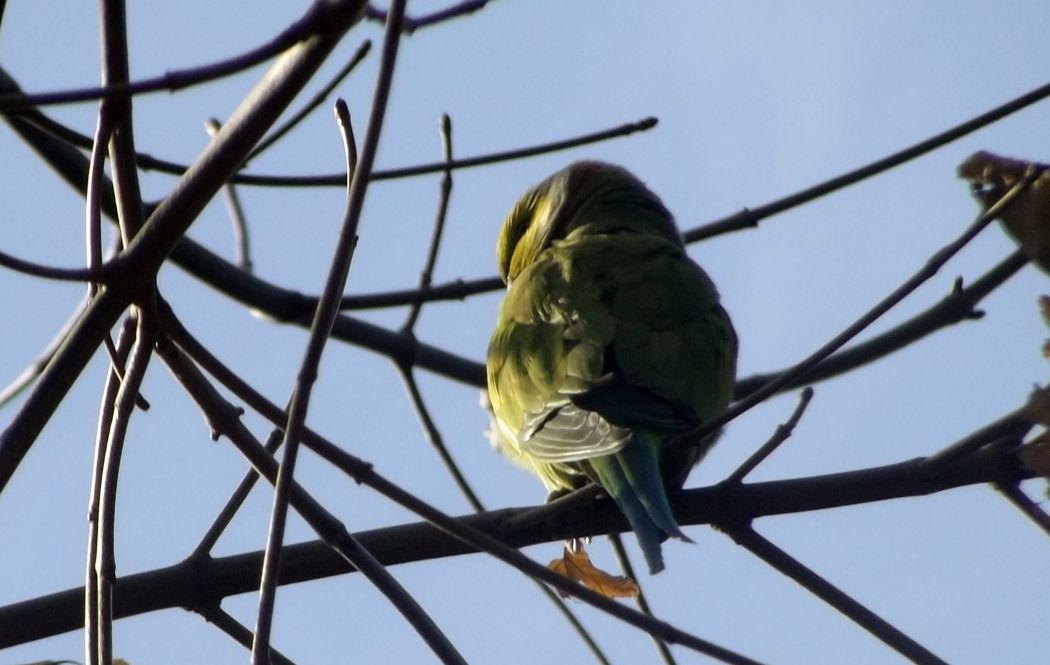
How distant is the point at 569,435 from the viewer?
13.3 ft

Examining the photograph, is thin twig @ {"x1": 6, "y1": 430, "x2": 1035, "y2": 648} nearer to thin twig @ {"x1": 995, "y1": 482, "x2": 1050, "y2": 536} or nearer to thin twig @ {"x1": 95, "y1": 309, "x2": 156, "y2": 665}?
thin twig @ {"x1": 995, "y1": 482, "x2": 1050, "y2": 536}

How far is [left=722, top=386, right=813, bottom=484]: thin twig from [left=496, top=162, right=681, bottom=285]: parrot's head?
282cm

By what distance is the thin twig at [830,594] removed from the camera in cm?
241

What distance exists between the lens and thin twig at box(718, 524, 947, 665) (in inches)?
95.0

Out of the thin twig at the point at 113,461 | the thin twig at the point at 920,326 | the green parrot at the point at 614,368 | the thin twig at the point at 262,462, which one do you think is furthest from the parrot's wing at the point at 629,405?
the thin twig at the point at 113,461

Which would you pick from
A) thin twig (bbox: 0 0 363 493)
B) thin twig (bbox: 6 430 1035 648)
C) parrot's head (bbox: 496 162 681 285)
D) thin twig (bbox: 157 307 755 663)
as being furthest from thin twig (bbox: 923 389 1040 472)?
parrot's head (bbox: 496 162 681 285)

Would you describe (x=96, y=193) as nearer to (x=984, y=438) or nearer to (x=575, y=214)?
(x=984, y=438)

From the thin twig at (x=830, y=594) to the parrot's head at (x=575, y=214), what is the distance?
9.19ft

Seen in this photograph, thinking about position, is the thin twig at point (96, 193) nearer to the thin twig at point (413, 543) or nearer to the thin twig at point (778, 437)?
the thin twig at point (413, 543)

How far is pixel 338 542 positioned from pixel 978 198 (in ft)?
4.94

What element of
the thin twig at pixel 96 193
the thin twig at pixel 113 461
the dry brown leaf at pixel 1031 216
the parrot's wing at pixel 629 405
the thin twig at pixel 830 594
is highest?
the parrot's wing at pixel 629 405

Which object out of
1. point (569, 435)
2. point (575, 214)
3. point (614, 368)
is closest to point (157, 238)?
point (569, 435)

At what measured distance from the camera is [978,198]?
283 cm

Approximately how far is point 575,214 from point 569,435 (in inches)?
86.3
